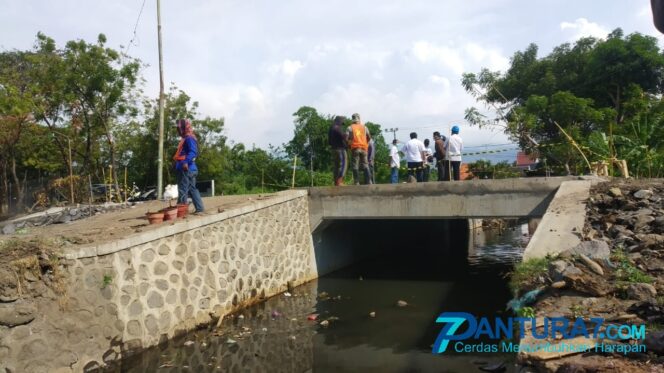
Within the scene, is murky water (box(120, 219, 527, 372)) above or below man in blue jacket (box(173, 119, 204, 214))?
below

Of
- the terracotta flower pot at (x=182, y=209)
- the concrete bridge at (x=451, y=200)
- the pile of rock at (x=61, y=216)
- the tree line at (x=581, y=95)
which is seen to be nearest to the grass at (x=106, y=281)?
the terracotta flower pot at (x=182, y=209)

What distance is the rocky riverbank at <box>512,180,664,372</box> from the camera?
3.85 meters

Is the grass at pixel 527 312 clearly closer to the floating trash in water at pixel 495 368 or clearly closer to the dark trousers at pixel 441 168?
the floating trash in water at pixel 495 368

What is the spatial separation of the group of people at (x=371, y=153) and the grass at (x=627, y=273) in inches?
276

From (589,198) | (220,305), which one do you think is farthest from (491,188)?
(220,305)

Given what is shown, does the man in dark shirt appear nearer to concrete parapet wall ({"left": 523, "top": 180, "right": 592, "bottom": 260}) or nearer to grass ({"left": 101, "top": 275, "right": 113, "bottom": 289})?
concrete parapet wall ({"left": 523, "top": 180, "right": 592, "bottom": 260})

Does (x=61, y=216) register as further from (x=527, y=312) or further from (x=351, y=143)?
(x=527, y=312)

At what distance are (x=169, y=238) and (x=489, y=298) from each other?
6.77m

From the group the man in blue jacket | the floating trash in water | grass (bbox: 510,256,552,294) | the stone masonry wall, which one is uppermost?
the man in blue jacket

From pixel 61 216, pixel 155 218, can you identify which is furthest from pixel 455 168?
pixel 61 216

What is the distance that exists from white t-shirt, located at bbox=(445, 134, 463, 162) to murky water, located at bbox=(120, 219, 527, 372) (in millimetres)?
3222

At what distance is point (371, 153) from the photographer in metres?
13.6

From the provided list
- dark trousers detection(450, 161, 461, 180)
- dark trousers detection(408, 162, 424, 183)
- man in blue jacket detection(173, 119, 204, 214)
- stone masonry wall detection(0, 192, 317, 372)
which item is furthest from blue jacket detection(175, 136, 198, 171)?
dark trousers detection(450, 161, 461, 180)

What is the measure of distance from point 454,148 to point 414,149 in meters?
1.09
